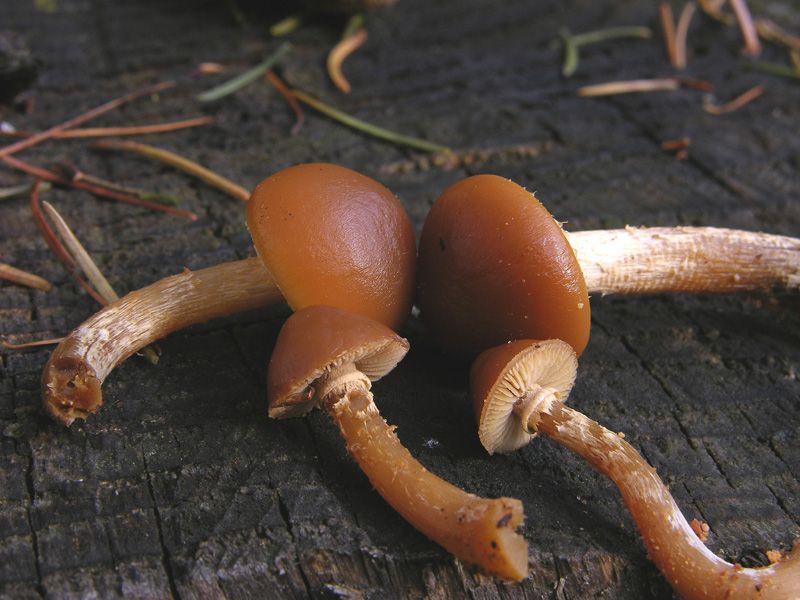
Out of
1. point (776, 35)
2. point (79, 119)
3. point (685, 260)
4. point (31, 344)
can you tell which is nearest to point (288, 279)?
point (31, 344)

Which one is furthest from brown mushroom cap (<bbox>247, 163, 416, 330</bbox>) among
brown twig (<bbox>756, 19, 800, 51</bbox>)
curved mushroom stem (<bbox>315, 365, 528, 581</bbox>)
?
brown twig (<bbox>756, 19, 800, 51</bbox>)

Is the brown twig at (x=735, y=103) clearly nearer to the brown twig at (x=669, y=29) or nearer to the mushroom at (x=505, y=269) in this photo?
the brown twig at (x=669, y=29)

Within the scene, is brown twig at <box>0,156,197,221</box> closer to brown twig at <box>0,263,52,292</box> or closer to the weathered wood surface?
the weathered wood surface

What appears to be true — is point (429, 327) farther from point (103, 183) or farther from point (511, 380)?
point (103, 183)

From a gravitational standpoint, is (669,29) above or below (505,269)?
below

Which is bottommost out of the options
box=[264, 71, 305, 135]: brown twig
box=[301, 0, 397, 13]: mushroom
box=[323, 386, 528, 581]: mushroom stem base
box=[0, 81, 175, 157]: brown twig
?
box=[323, 386, 528, 581]: mushroom stem base

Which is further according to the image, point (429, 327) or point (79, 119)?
point (79, 119)
